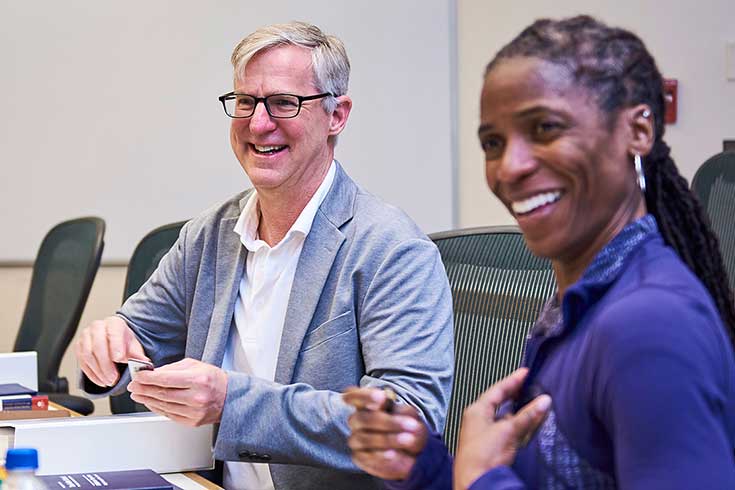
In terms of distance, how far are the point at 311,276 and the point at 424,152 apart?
242 cm

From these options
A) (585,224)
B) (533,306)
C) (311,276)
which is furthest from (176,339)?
(585,224)

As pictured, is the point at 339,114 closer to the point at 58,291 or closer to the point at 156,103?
the point at 58,291

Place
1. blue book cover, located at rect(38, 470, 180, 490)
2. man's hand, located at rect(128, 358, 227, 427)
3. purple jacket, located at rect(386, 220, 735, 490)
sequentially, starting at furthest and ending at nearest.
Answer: man's hand, located at rect(128, 358, 227, 427) < blue book cover, located at rect(38, 470, 180, 490) < purple jacket, located at rect(386, 220, 735, 490)

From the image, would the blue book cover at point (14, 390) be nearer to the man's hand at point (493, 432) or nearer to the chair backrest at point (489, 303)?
the chair backrest at point (489, 303)

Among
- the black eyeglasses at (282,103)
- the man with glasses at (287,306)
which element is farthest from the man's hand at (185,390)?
the black eyeglasses at (282,103)

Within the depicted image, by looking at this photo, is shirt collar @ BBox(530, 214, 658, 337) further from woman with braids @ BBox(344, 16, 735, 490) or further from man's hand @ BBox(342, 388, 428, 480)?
man's hand @ BBox(342, 388, 428, 480)

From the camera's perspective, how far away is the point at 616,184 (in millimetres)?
1017

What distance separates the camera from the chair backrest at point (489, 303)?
1843 millimetres

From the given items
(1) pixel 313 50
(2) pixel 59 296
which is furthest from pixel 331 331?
(2) pixel 59 296

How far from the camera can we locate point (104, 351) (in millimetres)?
2029

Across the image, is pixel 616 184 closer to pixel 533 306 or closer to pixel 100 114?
pixel 533 306

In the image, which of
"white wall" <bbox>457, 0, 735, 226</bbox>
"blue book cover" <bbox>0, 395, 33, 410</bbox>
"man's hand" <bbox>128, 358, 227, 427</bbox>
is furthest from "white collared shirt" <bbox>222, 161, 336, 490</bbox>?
"white wall" <bbox>457, 0, 735, 226</bbox>

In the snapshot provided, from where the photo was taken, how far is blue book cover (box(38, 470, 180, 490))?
60.8 inches

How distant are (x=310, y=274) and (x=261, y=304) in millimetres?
138
